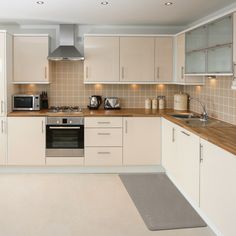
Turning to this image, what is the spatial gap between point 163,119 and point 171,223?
200 centimetres

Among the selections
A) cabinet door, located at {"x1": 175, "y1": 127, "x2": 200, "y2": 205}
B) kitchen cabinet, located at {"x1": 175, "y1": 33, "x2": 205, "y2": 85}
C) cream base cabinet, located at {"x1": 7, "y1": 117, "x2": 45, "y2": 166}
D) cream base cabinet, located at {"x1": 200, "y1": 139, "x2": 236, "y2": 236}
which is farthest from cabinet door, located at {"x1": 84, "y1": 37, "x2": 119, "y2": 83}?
cream base cabinet, located at {"x1": 200, "y1": 139, "x2": 236, "y2": 236}

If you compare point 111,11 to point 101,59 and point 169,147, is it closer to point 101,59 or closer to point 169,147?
point 101,59

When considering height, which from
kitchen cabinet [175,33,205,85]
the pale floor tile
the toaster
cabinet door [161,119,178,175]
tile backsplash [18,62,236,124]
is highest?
kitchen cabinet [175,33,205,85]

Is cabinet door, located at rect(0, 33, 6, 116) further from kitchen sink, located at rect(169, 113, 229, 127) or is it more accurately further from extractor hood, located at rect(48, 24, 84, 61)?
kitchen sink, located at rect(169, 113, 229, 127)

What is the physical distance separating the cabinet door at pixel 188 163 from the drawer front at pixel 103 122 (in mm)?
1160

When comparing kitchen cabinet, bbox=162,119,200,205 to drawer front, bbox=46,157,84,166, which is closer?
kitchen cabinet, bbox=162,119,200,205

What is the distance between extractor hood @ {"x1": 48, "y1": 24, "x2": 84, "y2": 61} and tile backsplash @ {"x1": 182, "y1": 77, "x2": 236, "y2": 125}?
1.85 metres

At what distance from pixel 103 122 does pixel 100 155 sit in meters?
0.48

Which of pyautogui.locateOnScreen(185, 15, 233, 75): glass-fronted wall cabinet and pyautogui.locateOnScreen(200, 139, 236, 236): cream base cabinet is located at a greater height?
pyautogui.locateOnScreen(185, 15, 233, 75): glass-fronted wall cabinet

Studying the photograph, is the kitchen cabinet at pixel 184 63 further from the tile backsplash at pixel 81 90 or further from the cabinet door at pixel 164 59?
the tile backsplash at pixel 81 90

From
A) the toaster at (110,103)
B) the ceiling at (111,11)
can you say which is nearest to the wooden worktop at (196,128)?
the toaster at (110,103)

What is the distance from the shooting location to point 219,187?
3.10 m

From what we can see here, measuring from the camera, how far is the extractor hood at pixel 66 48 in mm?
5615

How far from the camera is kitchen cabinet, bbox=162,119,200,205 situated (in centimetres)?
381
